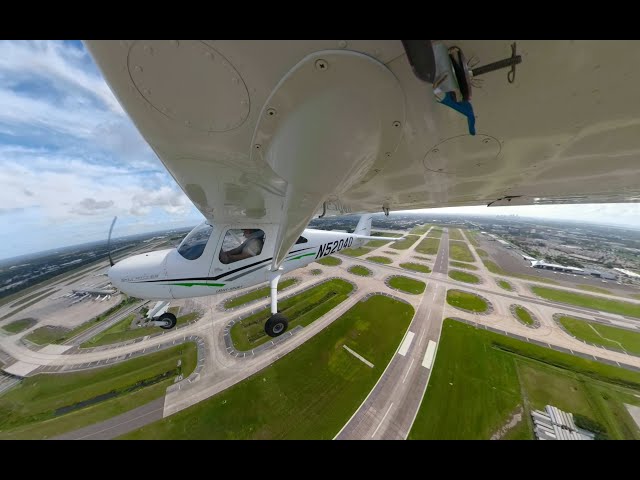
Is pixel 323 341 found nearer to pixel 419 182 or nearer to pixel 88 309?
pixel 419 182

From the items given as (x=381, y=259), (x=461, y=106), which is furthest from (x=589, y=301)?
(x=461, y=106)

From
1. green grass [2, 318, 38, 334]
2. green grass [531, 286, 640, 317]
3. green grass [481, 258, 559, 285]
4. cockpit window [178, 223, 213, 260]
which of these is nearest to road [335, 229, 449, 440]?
cockpit window [178, 223, 213, 260]

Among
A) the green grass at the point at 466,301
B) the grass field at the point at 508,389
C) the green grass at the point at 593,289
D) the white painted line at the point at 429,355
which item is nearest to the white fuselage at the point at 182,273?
the grass field at the point at 508,389

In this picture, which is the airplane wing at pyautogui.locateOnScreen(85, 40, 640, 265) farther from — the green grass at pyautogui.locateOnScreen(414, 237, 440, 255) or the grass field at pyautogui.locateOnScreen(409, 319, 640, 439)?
the green grass at pyautogui.locateOnScreen(414, 237, 440, 255)

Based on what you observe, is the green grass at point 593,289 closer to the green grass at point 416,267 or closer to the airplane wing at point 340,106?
the green grass at point 416,267

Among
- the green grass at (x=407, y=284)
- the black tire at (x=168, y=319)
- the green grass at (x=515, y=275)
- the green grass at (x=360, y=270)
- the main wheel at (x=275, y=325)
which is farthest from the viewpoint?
the green grass at (x=515, y=275)

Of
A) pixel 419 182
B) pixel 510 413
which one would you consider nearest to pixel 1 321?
pixel 419 182

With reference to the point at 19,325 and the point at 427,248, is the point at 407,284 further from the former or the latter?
the point at 19,325

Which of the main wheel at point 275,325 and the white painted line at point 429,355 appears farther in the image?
the white painted line at point 429,355
